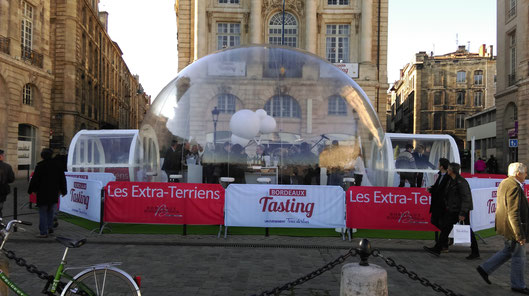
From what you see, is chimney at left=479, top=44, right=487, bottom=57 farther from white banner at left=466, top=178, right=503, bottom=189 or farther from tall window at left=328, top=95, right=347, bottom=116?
tall window at left=328, top=95, right=347, bottom=116

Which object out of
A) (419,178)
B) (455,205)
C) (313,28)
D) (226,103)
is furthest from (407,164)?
(313,28)

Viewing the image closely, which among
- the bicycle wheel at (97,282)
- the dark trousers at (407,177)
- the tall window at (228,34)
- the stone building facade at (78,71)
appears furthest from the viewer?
the stone building facade at (78,71)

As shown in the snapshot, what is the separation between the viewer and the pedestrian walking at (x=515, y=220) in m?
5.21

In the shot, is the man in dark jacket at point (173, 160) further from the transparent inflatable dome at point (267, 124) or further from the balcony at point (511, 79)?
the balcony at point (511, 79)

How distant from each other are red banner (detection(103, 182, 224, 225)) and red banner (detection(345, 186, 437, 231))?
9.76ft

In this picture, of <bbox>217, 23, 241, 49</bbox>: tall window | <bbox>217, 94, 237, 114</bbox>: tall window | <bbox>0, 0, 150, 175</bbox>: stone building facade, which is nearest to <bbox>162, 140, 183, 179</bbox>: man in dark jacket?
<bbox>217, 94, 237, 114</bbox>: tall window

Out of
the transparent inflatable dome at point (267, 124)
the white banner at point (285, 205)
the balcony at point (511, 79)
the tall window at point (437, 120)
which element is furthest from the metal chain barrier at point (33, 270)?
the tall window at point (437, 120)

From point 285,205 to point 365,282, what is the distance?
5.02 metres

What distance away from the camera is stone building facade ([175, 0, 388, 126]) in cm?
3300

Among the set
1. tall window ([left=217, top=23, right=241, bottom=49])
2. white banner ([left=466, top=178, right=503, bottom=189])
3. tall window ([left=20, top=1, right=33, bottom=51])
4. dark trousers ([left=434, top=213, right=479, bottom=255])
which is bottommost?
dark trousers ([left=434, top=213, right=479, bottom=255])

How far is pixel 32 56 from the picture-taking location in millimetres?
28281

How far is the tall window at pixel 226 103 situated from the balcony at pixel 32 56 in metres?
22.1

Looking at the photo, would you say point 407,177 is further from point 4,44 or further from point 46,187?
point 4,44

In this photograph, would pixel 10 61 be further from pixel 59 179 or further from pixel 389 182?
pixel 389 182
